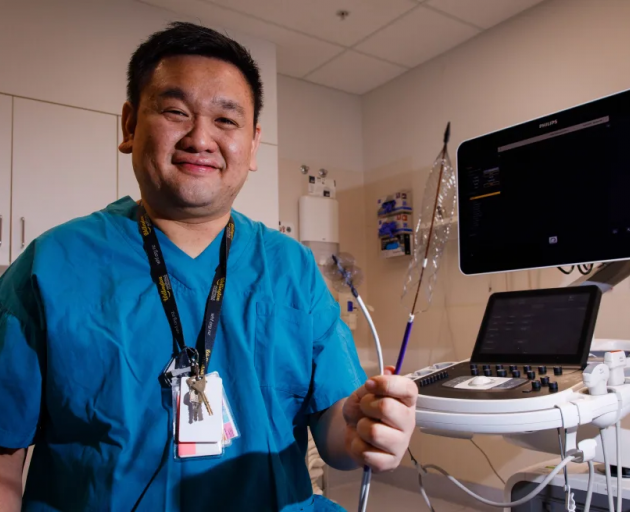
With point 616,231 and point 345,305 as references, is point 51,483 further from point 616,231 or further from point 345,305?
point 345,305

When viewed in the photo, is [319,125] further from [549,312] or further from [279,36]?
[549,312]

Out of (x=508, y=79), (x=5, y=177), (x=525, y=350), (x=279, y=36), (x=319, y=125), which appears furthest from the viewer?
(x=319, y=125)

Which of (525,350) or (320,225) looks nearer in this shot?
(525,350)

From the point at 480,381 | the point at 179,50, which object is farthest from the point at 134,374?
the point at 480,381

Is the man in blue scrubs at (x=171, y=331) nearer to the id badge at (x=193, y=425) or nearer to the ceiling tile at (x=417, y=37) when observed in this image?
the id badge at (x=193, y=425)

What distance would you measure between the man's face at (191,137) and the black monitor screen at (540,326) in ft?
2.92

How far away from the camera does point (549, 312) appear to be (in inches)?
58.8

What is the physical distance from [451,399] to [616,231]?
65 cm

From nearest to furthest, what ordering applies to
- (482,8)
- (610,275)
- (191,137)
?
(191,137)
(610,275)
(482,8)

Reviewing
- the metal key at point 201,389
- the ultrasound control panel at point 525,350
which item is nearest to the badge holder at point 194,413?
the metal key at point 201,389

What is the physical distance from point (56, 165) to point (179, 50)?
176cm

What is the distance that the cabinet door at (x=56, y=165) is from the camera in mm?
2432

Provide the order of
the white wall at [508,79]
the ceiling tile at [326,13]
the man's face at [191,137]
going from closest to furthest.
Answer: the man's face at [191,137], the white wall at [508,79], the ceiling tile at [326,13]

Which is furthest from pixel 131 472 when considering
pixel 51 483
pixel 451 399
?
pixel 451 399
